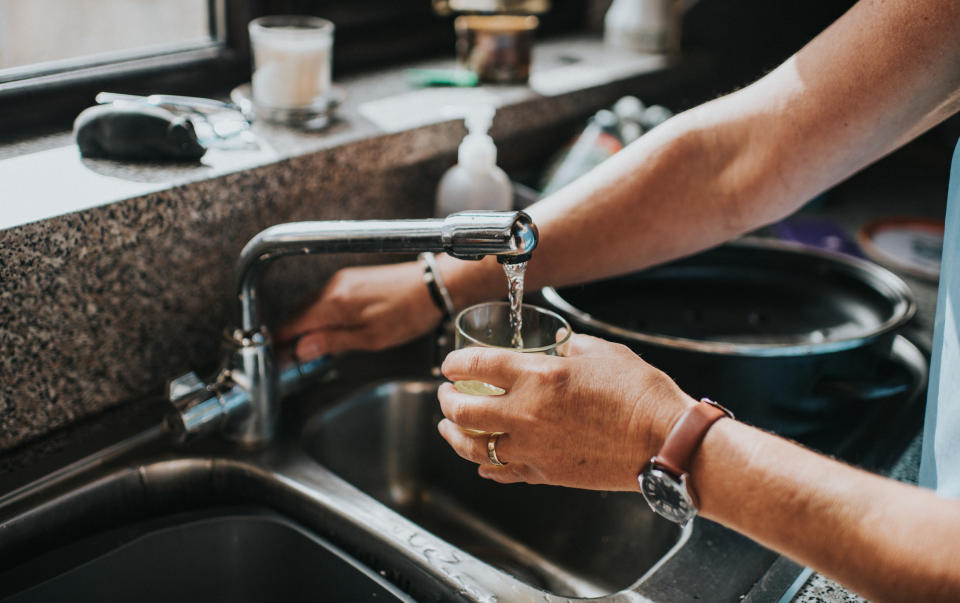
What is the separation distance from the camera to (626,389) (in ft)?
2.32

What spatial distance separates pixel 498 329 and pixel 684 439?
0.25 m

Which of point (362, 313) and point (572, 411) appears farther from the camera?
point (362, 313)

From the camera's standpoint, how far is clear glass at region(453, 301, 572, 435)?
2.67 ft

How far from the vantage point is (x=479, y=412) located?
74 cm

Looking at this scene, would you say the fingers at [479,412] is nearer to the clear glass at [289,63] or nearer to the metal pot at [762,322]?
the metal pot at [762,322]

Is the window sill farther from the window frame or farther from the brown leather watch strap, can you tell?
the brown leather watch strap

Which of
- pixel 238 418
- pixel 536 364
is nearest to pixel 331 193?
pixel 238 418

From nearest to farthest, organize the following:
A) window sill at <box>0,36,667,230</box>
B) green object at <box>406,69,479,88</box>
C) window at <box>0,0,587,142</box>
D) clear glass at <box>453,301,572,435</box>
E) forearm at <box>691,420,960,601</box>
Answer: forearm at <box>691,420,960,601</box>
clear glass at <box>453,301,572,435</box>
window sill at <box>0,36,667,230</box>
window at <box>0,0,587,142</box>
green object at <box>406,69,479,88</box>

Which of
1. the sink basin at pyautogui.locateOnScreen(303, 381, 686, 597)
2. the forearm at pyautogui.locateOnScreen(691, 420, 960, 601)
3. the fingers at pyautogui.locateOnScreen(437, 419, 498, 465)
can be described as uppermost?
the forearm at pyautogui.locateOnScreen(691, 420, 960, 601)

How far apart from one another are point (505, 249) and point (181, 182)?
46cm

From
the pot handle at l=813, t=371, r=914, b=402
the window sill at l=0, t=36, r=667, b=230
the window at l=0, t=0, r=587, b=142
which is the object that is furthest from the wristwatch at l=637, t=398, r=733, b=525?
the window at l=0, t=0, r=587, b=142

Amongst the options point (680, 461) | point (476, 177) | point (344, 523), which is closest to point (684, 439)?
point (680, 461)

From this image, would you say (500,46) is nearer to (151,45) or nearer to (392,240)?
(151,45)

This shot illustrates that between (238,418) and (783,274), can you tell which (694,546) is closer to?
Answer: (238,418)
